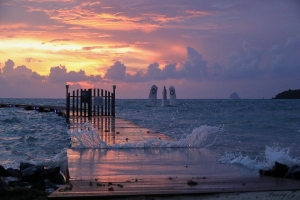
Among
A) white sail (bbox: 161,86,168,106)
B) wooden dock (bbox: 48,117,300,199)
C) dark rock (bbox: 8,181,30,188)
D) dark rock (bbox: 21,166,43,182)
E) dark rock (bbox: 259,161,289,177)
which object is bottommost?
dark rock (bbox: 8,181,30,188)

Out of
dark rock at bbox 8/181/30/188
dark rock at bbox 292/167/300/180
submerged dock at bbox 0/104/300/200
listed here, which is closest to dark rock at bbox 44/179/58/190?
dark rock at bbox 8/181/30/188

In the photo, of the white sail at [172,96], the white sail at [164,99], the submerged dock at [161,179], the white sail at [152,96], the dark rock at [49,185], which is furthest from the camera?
the white sail at [164,99]

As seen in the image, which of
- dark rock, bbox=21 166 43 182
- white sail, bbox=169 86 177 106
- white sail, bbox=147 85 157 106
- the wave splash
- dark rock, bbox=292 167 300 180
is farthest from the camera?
white sail, bbox=169 86 177 106

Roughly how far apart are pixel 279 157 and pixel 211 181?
8.83 ft

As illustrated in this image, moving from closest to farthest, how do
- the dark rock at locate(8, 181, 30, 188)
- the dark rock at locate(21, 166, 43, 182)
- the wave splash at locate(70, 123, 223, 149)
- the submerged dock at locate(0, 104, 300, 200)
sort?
the submerged dock at locate(0, 104, 300, 200), the dark rock at locate(8, 181, 30, 188), the dark rock at locate(21, 166, 43, 182), the wave splash at locate(70, 123, 223, 149)

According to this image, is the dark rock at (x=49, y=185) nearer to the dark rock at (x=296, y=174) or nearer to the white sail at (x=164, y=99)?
the dark rock at (x=296, y=174)

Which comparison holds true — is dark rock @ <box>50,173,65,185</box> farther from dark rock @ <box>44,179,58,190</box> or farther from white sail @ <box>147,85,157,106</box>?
white sail @ <box>147,85,157,106</box>

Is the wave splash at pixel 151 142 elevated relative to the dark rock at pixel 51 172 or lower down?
elevated

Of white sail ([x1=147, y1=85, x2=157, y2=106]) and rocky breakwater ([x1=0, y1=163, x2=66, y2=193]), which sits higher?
white sail ([x1=147, y1=85, x2=157, y2=106])

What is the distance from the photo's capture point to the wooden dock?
6877 millimetres

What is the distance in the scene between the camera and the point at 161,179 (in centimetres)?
827

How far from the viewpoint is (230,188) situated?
7.20m

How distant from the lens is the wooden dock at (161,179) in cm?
688

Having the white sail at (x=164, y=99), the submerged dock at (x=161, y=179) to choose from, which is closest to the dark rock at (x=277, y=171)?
the submerged dock at (x=161, y=179)
